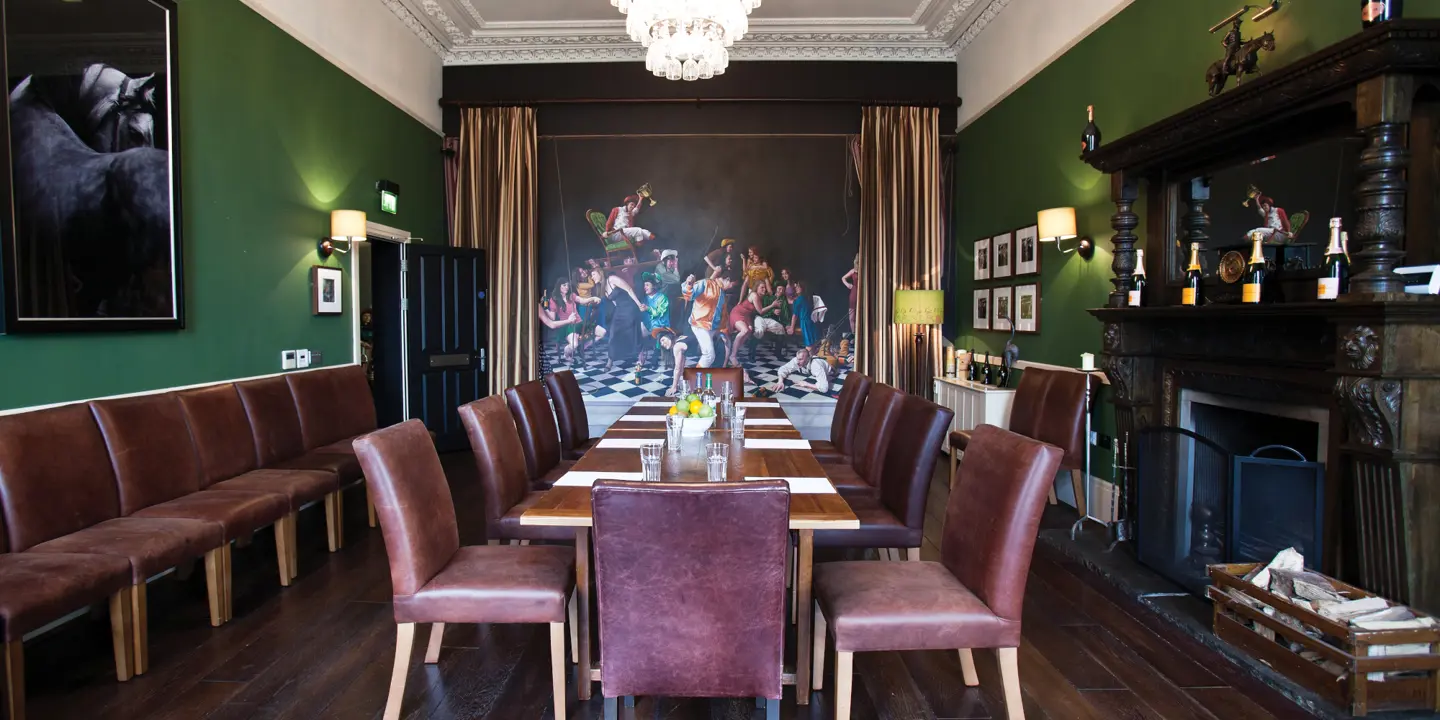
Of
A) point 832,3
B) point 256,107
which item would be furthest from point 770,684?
point 832,3

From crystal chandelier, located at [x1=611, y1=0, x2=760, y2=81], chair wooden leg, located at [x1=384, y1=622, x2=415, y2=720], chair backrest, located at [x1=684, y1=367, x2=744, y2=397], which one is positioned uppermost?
crystal chandelier, located at [x1=611, y1=0, x2=760, y2=81]

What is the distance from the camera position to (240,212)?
3.96 meters

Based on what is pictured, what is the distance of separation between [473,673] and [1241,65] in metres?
3.82

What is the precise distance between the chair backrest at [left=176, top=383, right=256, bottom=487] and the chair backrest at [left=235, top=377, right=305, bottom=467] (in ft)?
0.15

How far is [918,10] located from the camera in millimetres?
6125

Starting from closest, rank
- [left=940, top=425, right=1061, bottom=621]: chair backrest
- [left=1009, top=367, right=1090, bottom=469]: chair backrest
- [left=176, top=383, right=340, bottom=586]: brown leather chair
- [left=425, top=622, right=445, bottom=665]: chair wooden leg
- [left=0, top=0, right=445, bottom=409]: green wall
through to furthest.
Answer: [left=940, top=425, right=1061, bottom=621]: chair backrest
[left=425, top=622, right=445, bottom=665]: chair wooden leg
[left=0, top=0, right=445, bottom=409]: green wall
[left=176, top=383, right=340, bottom=586]: brown leather chair
[left=1009, top=367, right=1090, bottom=469]: chair backrest

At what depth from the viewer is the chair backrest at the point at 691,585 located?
1.66 m

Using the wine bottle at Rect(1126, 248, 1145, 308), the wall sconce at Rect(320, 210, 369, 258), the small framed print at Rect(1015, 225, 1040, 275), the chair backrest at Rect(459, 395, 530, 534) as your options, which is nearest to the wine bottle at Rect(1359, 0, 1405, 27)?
the wine bottle at Rect(1126, 248, 1145, 308)

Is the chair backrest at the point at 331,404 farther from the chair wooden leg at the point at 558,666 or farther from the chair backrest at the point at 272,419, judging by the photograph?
the chair wooden leg at the point at 558,666

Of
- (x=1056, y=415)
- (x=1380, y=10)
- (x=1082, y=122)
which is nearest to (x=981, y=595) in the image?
(x=1380, y=10)

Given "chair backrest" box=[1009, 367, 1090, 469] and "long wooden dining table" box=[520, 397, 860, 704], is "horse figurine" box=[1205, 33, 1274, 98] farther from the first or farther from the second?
"long wooden dining table" box=[520, 397, 860, 704]

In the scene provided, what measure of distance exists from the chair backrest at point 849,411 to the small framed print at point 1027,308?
1.80 m

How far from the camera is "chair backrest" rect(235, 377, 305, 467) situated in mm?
3781

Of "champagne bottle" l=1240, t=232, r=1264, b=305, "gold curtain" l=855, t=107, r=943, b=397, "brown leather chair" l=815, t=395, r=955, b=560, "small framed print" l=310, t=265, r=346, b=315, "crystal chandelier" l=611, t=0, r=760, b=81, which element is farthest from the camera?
"gold curtain" l=855, t=107, r=943, b=397
